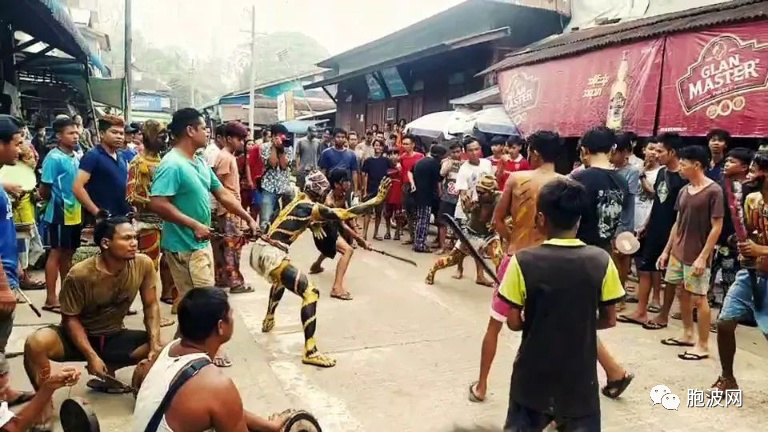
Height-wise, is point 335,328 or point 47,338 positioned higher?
point 47,338

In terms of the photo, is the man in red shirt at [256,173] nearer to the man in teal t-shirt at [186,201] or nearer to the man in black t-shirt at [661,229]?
the man in teal t-shirt at [186,201]

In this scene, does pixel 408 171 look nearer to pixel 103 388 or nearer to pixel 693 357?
pixel 693 357

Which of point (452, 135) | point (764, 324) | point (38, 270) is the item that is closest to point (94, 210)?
point (38, 270)

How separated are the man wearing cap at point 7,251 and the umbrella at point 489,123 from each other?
7.85m

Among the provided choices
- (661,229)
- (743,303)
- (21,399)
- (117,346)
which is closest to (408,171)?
(661,229)

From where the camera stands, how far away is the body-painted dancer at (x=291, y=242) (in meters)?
4.67

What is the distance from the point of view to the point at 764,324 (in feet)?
12.2

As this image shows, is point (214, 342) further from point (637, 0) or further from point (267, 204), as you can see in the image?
point (637, 0)

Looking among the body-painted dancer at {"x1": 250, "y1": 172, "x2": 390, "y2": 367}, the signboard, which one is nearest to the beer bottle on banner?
the body-painted dancer at {"x1": 250, "y1": 172, "x2": 390, "y2": 367}

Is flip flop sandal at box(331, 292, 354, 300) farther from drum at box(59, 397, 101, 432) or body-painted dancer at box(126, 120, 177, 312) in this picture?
drum at box(59, 397, 101, 432)

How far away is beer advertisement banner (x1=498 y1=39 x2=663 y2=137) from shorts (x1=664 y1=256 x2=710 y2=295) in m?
3.06

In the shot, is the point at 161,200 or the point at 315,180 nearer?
the point at 161,200

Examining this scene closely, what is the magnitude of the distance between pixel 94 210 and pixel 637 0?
1060cm

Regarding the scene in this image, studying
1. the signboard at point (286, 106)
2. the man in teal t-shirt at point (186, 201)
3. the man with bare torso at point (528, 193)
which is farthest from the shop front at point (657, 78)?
the signboard at point (286, 106)
